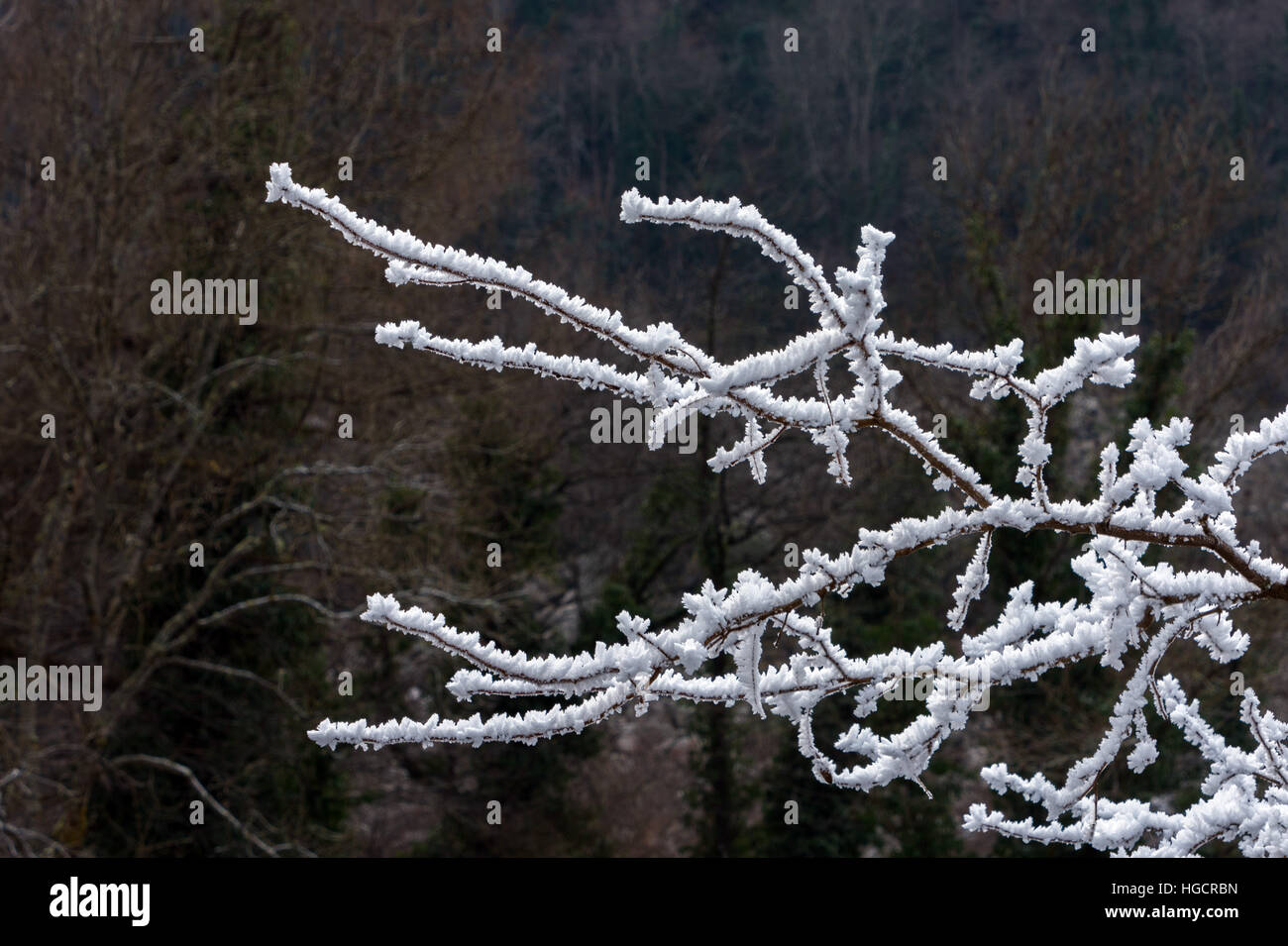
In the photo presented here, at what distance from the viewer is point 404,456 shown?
1299 centimetres

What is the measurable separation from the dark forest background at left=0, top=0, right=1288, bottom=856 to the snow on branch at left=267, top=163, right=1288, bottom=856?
825 centimetres

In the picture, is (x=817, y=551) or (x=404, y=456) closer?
(x=817, y=551)

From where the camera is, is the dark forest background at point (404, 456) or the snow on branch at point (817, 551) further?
the dark forest background at point (404, 456)

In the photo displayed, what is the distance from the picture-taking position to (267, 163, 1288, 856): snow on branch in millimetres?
1475

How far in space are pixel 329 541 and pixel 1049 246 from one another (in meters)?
10.2

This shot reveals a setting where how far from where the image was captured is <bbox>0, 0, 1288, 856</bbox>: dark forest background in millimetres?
11391

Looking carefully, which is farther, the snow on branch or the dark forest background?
the dark forest background

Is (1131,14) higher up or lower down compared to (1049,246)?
higher up

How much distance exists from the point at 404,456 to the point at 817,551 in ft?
38.5

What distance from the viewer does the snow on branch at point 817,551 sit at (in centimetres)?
147

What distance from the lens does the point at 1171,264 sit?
17.0 meters

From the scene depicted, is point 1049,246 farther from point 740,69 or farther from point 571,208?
point 740,69

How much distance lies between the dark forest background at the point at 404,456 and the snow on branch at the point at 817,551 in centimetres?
825
